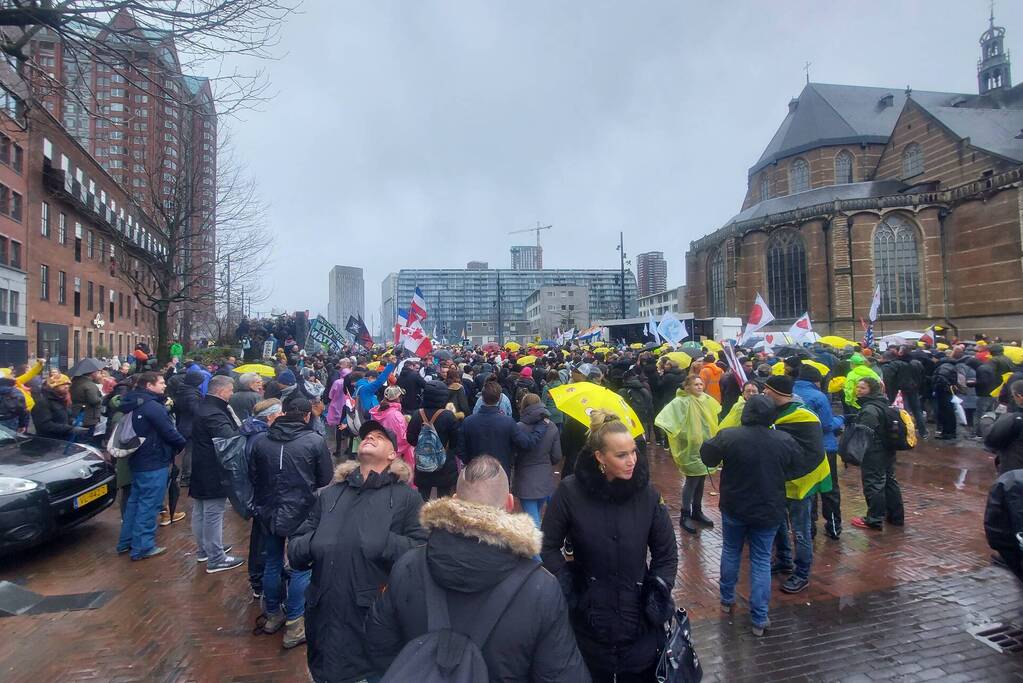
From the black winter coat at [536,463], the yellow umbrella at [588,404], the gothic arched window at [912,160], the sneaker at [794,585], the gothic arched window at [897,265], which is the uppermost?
the gothic arched window at [912,160]

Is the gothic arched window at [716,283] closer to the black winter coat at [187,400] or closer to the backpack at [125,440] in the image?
the black winter coat at [187,400]

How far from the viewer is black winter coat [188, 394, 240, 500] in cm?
500

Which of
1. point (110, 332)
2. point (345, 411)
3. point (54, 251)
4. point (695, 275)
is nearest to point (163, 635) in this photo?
point (345, 411)

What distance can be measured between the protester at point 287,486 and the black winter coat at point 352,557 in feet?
3.57

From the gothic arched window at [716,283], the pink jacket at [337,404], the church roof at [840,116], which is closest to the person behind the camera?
the pink jacket at [337,404]

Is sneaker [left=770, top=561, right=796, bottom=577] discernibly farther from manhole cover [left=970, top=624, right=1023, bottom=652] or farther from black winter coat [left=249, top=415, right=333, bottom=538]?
black winter coat [left=249, top=415, right=333, bottom=538]

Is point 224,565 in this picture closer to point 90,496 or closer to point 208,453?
point 208,453

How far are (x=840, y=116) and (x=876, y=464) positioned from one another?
55920 millimetres

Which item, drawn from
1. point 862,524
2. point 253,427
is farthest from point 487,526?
point 862,524

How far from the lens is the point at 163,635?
413 centimetres

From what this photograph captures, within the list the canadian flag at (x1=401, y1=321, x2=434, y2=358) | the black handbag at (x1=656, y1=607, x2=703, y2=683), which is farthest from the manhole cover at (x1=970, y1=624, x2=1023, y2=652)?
the canadian flag at (x1=401, y1=321, x2=434, y2=358)

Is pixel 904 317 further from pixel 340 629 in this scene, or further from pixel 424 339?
pixel 340 629

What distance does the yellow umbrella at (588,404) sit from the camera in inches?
196

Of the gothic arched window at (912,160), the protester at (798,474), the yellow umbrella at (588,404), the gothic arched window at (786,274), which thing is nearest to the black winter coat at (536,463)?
the yellow umbrella at (588,404)
